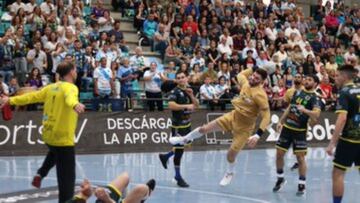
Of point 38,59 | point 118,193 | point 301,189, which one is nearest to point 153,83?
point 38,59

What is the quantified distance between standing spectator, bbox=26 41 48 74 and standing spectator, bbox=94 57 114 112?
61.2 inches

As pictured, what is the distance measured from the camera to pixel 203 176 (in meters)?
15.4

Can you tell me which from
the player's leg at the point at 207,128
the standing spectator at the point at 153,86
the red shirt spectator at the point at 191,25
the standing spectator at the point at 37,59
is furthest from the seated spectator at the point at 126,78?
the player's leg at the point at 207,128

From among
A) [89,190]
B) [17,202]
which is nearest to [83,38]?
[17,202]

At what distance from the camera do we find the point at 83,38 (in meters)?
22.8

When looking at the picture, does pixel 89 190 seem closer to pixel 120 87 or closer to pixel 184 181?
pixel 184 181

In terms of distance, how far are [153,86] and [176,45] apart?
3.77 m

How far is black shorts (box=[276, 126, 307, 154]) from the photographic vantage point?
13.4 metres

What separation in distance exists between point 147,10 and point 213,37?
2.73m

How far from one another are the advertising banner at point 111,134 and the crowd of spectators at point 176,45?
82cm

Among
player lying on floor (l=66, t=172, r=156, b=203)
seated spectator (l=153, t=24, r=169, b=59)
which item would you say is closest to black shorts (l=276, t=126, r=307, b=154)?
player lying on floor (l=66, t=172, r=156, b=203)

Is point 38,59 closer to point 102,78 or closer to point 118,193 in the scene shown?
point 102,78

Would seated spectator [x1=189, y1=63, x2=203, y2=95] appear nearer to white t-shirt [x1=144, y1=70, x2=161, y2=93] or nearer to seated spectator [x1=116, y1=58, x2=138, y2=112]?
white t-shirt [x1=144, y1=70, x2=161, y2=93]

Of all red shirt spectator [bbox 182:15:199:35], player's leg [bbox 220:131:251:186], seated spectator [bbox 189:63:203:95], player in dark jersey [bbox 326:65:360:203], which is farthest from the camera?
red shirt spectator [bbox 182:15:199:35]
